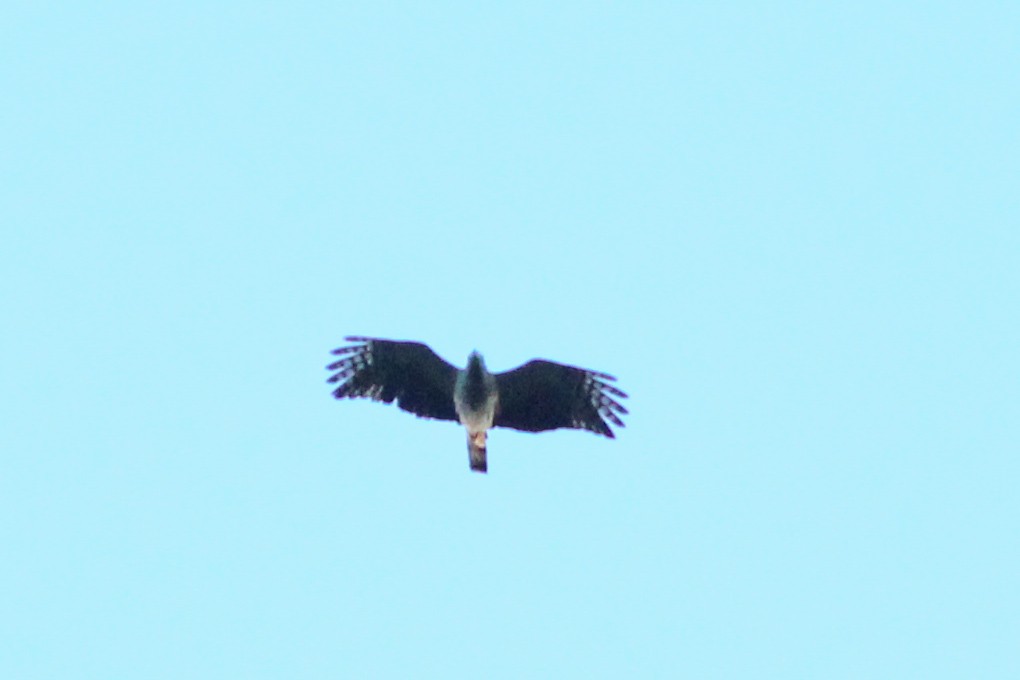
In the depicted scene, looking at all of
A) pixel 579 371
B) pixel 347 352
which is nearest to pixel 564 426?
pixel 579 371

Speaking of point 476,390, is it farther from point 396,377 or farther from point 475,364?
point 396,377

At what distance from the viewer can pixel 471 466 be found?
10680mm

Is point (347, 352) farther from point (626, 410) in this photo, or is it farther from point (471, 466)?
point (626, 410)

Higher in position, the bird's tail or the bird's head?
the bird's head

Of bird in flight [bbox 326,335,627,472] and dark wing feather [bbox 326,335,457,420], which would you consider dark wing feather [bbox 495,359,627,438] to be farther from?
dark wing feather [bbox 326,335,457,420]

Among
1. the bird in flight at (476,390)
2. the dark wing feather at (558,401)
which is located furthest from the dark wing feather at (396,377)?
the dark wing feather at (558,401)

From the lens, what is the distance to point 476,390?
1054cm

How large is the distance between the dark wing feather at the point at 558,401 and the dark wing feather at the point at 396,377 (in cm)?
66

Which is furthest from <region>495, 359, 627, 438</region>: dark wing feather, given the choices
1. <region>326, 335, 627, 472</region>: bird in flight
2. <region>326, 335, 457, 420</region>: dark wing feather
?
<region>326, 335, 457, 420</region>: dark wing feather

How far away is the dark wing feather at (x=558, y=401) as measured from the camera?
35.3 ft

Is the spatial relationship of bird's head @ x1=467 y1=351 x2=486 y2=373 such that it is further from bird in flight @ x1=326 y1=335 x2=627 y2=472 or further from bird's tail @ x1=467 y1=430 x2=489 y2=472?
bird's tail @ x1=467 y1=430 x2=489 y2=472

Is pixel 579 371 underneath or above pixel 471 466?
above

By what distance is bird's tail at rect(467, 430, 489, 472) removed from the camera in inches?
420

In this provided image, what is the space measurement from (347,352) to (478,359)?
1.59 meters
